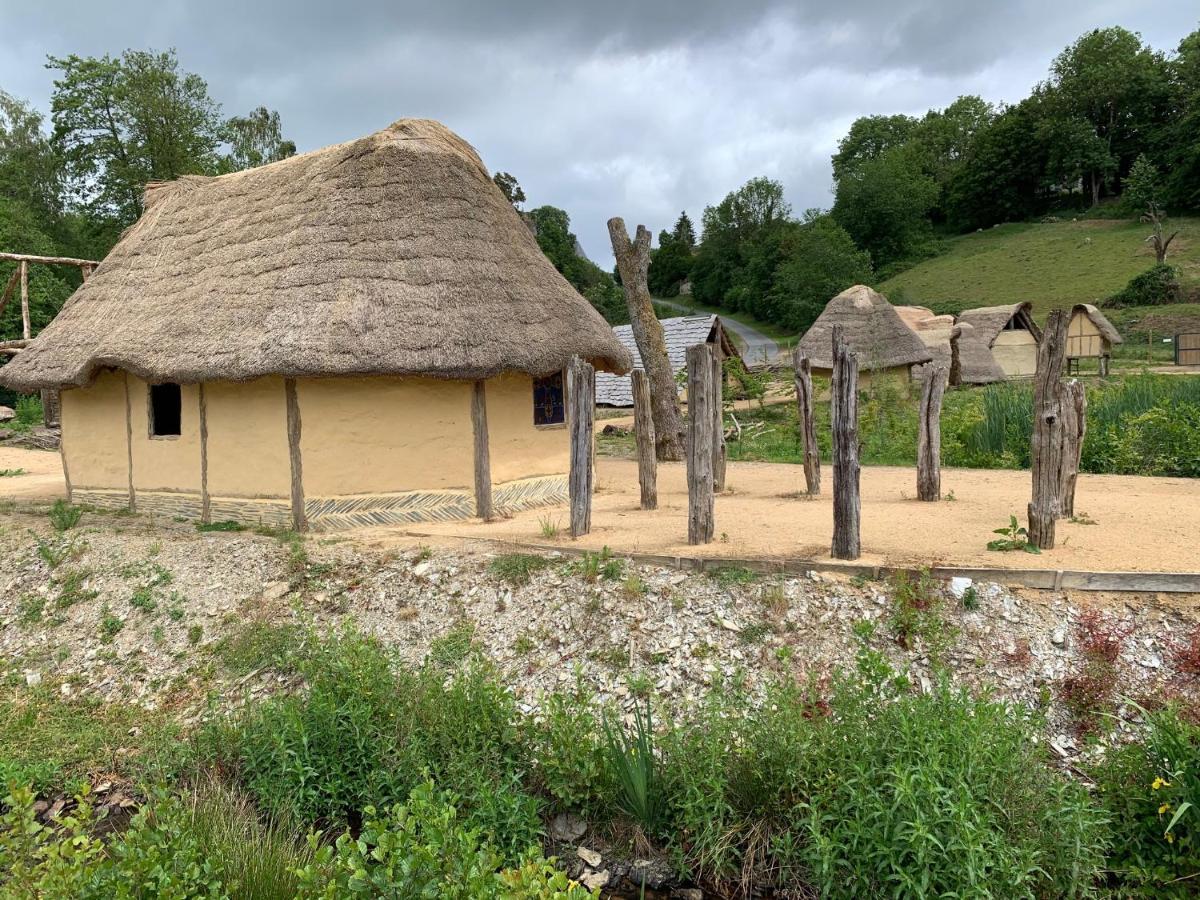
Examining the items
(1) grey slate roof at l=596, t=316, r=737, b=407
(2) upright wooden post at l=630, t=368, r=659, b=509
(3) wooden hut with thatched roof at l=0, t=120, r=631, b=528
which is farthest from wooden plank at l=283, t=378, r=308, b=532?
(1) grey slate roof at l=596, t=316, r=737, b=407

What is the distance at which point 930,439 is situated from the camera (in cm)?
892

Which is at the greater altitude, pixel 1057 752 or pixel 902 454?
pixel 902 454

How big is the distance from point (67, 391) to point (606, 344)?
7.83 m

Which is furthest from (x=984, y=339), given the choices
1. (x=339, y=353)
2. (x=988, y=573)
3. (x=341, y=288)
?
(x=339, y=353)

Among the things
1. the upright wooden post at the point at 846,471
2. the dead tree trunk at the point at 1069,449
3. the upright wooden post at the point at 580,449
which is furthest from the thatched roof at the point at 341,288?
the dead tree trunk at the point at 1069,449

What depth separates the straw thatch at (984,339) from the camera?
23734mm

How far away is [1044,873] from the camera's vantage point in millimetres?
3475

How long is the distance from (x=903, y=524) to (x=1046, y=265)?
40.0m

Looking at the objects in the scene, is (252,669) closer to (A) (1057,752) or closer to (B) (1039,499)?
(A) (1057,752)

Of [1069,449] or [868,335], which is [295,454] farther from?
[868,335]

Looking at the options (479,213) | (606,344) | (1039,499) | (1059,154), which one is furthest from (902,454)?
(1059,154)

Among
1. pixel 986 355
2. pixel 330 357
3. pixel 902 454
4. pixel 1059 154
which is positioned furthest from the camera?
pixel 1059 154

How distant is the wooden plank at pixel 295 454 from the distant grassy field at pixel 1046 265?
110 feet

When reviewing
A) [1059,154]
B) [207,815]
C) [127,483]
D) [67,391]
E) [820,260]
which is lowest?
[207,815]
